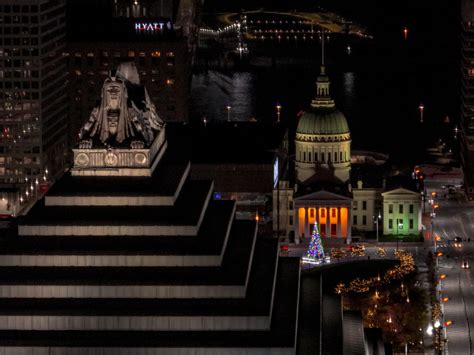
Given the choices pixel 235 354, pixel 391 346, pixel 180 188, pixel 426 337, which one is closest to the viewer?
pixel 235 354

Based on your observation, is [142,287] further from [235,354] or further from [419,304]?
[419,304]

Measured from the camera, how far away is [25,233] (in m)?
149

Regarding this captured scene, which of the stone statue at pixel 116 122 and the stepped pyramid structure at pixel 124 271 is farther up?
the stone statue at pixel 116 122

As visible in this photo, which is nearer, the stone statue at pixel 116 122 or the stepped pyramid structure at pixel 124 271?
the stepped pyramid structure at pixel 124 271

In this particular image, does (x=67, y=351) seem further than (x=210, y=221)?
No

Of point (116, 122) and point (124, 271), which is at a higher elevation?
point (116, 122)

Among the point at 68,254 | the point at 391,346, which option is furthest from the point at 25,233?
the point at 391,346

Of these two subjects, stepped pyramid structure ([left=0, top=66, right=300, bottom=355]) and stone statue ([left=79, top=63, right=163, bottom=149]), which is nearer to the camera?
stepped pyramid structure ([left=0, top=66, right=300, bottom=355])

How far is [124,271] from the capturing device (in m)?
147

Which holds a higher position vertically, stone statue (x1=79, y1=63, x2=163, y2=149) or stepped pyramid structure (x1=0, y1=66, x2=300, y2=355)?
stone statue (x1=79, y1=63, x2=163, y2=149)

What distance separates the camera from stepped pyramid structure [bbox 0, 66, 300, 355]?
145000mm

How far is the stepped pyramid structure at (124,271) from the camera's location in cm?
14500

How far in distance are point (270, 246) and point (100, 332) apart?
71.0 feet

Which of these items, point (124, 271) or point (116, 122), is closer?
point (124, 271)
